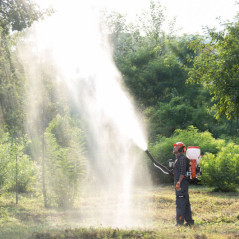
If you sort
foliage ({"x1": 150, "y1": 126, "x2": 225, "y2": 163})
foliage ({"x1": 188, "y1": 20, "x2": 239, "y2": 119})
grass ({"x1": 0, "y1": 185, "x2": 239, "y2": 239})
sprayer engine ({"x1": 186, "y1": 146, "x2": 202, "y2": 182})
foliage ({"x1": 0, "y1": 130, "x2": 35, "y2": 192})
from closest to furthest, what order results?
grass ({"x1": 0, "y1": 185, "x2": 239, "y2": 239})
sprayer engine ({"x1": 186, "y1": 146, "x2": 202, "y2": 182})
foliage ({"x1": 188, "y1": 20, "x2": 239, "y2": 119})
foliage ({"x1": 0, "y1": 130, "x2": 35, "y2": 192})
foliage ({"x1": 150, "y1": 126, "x2": 225, "y2": 163})

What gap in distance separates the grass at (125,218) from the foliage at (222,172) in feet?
1.93

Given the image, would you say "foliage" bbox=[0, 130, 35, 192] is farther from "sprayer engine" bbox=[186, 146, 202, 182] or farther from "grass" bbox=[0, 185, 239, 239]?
"sprayer engine" bbox=[186, 146, 202, 182]

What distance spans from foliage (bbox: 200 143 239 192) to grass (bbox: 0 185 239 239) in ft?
1.93

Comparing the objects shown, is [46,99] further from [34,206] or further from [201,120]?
[201,120]

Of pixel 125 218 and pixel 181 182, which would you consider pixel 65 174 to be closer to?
pixel 125 218

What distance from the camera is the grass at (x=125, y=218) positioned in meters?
7.71

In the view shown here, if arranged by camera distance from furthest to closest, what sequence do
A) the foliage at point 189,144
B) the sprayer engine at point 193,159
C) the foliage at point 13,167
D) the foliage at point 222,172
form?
the foliage at point 189,144, the foliage at point 222,172, the foliage at point 13,167, the sprayer engine at point 193,159

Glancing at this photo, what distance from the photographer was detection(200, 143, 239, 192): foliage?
1666 cm

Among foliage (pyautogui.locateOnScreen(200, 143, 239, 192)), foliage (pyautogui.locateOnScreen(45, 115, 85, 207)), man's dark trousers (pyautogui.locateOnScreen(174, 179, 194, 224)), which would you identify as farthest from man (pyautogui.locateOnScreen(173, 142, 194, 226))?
foliage (pyautogui.locateOnScreen(200, 143, 239, 192))

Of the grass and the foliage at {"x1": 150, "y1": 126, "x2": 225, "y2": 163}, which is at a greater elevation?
the foliage at {"x1": 150, "y1": 126, "x2": 225, "y2": 163}

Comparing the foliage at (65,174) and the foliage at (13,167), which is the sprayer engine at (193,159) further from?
the foliage at (13,167)

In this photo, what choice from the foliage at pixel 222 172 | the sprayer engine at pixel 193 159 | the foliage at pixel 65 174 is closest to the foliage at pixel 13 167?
the foliage at pixel 65 174

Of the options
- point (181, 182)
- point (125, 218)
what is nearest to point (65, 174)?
point (125, 218)

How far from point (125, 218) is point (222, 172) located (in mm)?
6765
